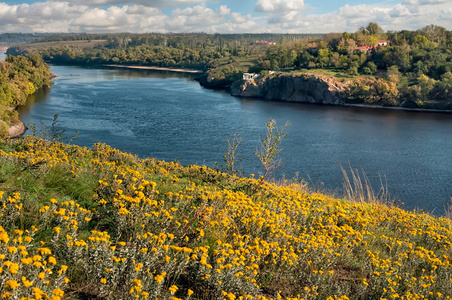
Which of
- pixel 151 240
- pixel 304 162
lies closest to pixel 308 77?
pixel 304 162

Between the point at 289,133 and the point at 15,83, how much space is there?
49447 mm

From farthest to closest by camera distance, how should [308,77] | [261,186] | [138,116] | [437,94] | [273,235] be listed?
[308,77] → [437,94] → [138,116] → [261,186] → [273,235]

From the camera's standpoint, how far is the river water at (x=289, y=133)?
3150 centimetres

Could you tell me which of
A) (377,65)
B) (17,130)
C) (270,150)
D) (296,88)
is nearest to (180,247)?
(270,150)

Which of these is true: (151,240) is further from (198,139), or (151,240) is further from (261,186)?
(198,139)

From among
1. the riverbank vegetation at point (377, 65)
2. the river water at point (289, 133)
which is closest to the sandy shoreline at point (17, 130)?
the river water at point (289, 133)

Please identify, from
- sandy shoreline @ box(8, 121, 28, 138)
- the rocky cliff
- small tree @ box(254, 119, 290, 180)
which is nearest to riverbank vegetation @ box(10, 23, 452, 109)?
the rocky cliff

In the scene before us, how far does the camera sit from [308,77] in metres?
81.8

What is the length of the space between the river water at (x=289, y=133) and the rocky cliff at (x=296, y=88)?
6.92 m

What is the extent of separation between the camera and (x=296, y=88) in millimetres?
82500

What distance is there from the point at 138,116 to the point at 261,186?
46146mm

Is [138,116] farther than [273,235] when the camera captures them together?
Yes

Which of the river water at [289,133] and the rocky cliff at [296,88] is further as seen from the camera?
the rocky cliff at [296,88]

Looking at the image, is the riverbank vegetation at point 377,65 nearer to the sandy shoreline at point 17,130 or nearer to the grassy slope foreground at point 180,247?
the sandy shoreline at point 17,130
